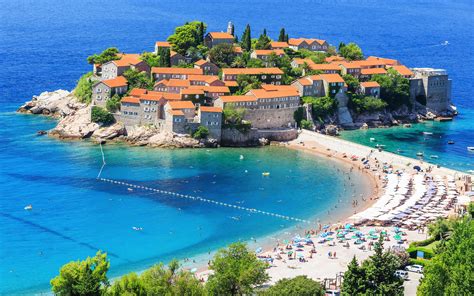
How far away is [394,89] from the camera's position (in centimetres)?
9212

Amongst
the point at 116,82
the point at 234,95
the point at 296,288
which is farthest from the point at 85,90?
the point at 296,288

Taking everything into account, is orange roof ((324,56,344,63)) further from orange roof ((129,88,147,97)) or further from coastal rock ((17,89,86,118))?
coastal rock ((17,89,86,118))

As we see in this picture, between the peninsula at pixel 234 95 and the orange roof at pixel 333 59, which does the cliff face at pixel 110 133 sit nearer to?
the peninsula at pixel 234 95

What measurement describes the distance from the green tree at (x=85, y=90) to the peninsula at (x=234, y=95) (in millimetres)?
149

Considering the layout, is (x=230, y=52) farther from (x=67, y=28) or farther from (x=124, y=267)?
(x=67, y=28)

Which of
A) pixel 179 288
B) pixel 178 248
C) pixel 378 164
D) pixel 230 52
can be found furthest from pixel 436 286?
pixel 230 52

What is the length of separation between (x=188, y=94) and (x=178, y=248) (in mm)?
28886

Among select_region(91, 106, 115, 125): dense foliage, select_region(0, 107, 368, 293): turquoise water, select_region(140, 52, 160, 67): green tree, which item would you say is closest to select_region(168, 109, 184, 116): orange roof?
select_region(0, 107, 368, 293): turquoise water

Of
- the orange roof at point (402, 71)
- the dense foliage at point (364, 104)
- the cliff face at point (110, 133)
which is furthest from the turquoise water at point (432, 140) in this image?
the cliff face at point (110, 133)

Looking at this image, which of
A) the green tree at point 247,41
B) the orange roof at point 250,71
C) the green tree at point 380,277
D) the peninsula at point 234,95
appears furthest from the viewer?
the green tree at point 247,41

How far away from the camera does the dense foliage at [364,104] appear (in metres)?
89.2

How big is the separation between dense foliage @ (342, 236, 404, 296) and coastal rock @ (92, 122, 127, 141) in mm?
43662

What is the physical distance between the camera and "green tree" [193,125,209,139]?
78.2 m

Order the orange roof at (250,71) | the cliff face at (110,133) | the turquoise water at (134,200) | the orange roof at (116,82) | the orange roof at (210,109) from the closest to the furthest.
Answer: the turquoise water at (134,200) → the cliff face at (110,133) → the orange roof at (210,109) → the orange roof at (116,82) → the orange roof at (250,71)
